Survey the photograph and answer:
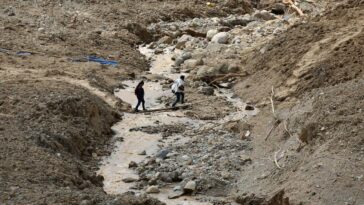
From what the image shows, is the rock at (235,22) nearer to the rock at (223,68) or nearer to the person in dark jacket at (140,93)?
the rock at (223,68)

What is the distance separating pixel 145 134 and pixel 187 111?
7.05 ft

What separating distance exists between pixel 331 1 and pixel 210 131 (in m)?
16.3

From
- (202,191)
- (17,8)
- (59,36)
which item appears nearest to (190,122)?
(202,191)

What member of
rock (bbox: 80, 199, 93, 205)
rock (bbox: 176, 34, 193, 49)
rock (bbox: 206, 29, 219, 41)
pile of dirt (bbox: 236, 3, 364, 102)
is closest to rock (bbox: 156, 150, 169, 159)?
pile of dirt (bbox: 236, 3, 364, 102)

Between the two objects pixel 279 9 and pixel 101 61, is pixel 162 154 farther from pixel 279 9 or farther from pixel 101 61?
pixel 279 9

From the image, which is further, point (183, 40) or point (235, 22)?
point (235, 22)

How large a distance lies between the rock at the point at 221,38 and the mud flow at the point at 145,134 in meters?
3.24

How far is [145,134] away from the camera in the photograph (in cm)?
1733

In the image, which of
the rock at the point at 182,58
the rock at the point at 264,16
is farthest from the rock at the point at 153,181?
the rock at the point at 264,16

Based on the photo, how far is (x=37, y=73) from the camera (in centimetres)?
2047

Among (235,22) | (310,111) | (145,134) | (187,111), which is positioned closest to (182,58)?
(187,111)

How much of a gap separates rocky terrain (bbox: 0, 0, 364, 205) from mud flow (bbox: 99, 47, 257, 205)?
51 mm

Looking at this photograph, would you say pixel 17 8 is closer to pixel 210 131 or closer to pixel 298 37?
pixel 298 37

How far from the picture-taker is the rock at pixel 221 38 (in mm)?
26266
